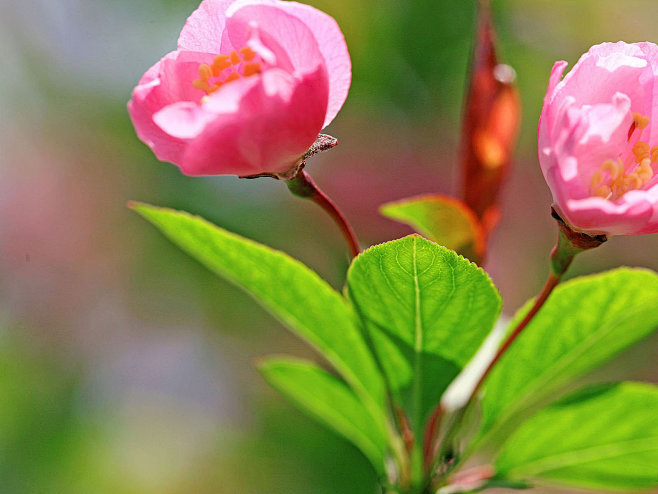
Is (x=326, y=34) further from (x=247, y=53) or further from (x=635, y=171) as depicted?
(x=635, y=171)

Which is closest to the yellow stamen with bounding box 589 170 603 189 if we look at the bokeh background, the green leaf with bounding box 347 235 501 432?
the green leaf with bounding box 347 235 501 432

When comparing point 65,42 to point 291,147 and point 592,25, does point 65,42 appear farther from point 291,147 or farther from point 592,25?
point 291,147

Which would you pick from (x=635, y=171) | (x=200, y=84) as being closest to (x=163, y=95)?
(x=200, y=84)

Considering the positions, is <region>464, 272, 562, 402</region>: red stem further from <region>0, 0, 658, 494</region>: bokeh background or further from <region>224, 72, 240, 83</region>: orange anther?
<region>0, 0, 658, 494</region>: bokeh background

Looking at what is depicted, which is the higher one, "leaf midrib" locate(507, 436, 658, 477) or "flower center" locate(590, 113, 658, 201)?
→ "flower center" locate(590, 113, 658, 201)

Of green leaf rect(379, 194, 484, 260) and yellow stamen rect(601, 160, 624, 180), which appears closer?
yellow stamen rect(601, 160, 624, 180)
